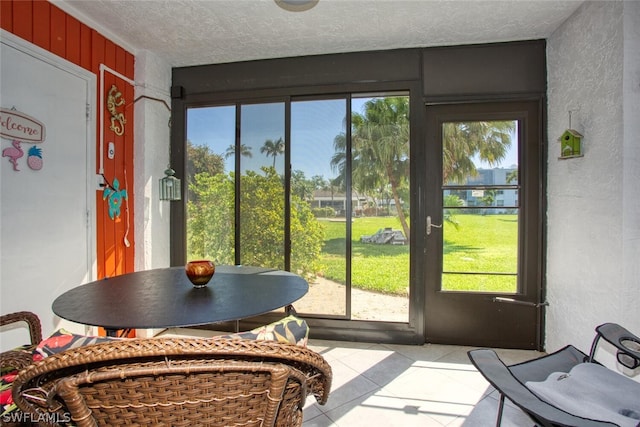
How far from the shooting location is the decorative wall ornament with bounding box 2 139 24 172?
2.00 m

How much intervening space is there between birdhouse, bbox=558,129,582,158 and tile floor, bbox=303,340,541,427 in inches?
65.9

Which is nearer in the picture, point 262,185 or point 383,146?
point 383,146

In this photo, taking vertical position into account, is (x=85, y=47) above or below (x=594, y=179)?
above

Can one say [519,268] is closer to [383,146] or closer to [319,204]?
[383,146]

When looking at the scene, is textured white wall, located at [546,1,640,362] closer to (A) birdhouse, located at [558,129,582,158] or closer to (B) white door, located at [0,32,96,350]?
(A) birdhouse, located at [558,129,582,158]

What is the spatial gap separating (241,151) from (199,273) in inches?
72.9

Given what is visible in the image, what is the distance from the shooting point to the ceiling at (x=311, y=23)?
2.36 meters

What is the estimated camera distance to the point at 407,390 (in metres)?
2.21

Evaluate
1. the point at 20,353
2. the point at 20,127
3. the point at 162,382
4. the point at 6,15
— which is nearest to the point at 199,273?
the point at 20,353

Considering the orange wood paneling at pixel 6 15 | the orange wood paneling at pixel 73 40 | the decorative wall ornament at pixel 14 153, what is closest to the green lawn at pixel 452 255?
the decorative wall ornament at pixel 14 153

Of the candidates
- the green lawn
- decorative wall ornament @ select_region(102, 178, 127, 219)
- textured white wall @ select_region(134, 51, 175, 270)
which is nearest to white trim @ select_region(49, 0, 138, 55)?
textured white wall @ select_region(134, 51, 175, 270)

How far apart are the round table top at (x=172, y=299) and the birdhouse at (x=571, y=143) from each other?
2.21 meters

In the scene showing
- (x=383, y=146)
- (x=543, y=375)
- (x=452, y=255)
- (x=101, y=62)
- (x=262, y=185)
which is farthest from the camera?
(x=262, y=185)

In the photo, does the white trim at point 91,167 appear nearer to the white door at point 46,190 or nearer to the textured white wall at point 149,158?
the white door at point 46,190
